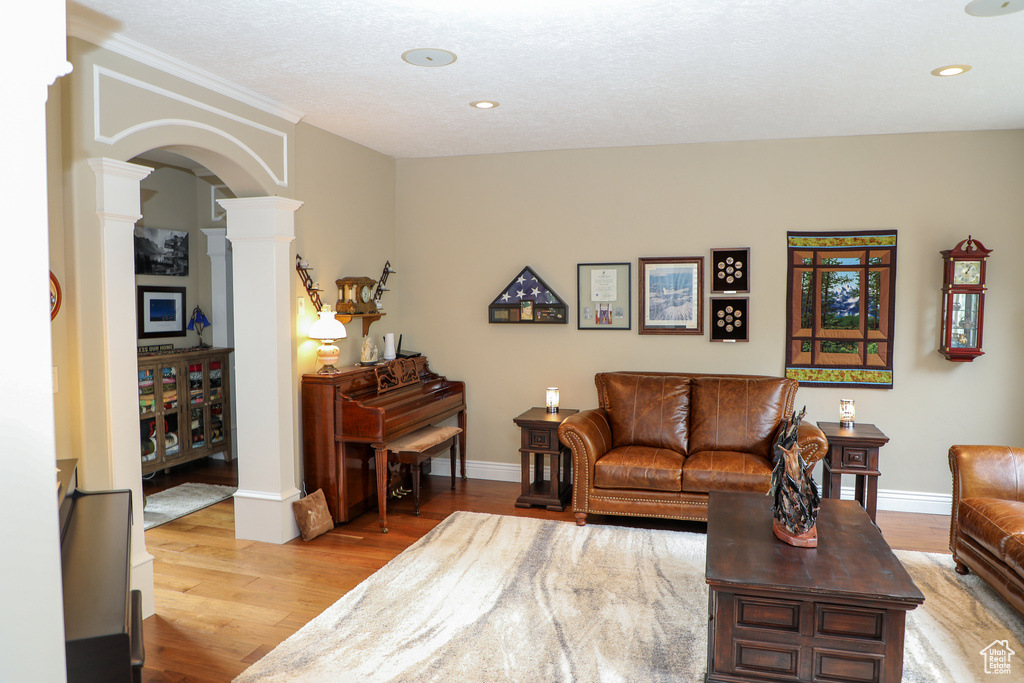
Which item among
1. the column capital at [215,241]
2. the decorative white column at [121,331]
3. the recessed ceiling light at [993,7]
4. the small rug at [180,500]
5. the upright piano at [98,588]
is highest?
the recessed ceiling light at [993,7]

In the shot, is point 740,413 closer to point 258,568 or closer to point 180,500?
point 258,568

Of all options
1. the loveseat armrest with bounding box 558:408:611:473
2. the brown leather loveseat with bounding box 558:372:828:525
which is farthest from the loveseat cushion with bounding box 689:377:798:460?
the loveseat armrest with bounding box 558:408:611:473

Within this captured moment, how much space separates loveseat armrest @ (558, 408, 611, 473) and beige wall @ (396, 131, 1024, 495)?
828 millimetres

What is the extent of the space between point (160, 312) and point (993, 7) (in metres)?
5.79

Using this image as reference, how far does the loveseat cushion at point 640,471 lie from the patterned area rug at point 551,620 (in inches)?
13.5

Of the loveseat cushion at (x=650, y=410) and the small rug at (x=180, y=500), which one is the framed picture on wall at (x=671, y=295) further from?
the small rug at (x=180, y=500)

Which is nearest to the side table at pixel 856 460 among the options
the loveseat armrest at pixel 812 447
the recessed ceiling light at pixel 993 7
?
the loveseat armrest at pixel 812 447

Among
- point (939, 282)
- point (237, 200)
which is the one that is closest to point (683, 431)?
point (939, 282)

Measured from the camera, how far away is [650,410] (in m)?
4.68

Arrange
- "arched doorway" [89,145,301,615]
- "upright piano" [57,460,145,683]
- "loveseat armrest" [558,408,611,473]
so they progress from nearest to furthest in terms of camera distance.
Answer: "upright piano" [57,460,145,683] → "arched doorway" [89,145,301,615] → "loveseat armrest" [558,408,611,473]

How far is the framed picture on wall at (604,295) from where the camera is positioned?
5.09 m

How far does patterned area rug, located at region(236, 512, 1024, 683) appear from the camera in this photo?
262 cm

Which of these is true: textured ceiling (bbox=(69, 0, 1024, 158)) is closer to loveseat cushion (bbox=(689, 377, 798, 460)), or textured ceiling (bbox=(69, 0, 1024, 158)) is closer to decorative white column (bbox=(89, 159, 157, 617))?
decorative white column (bbox=(89, 159, 157, 617))

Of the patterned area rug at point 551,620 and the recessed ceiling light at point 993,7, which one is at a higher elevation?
the recessed ceiling light at point 993,7
